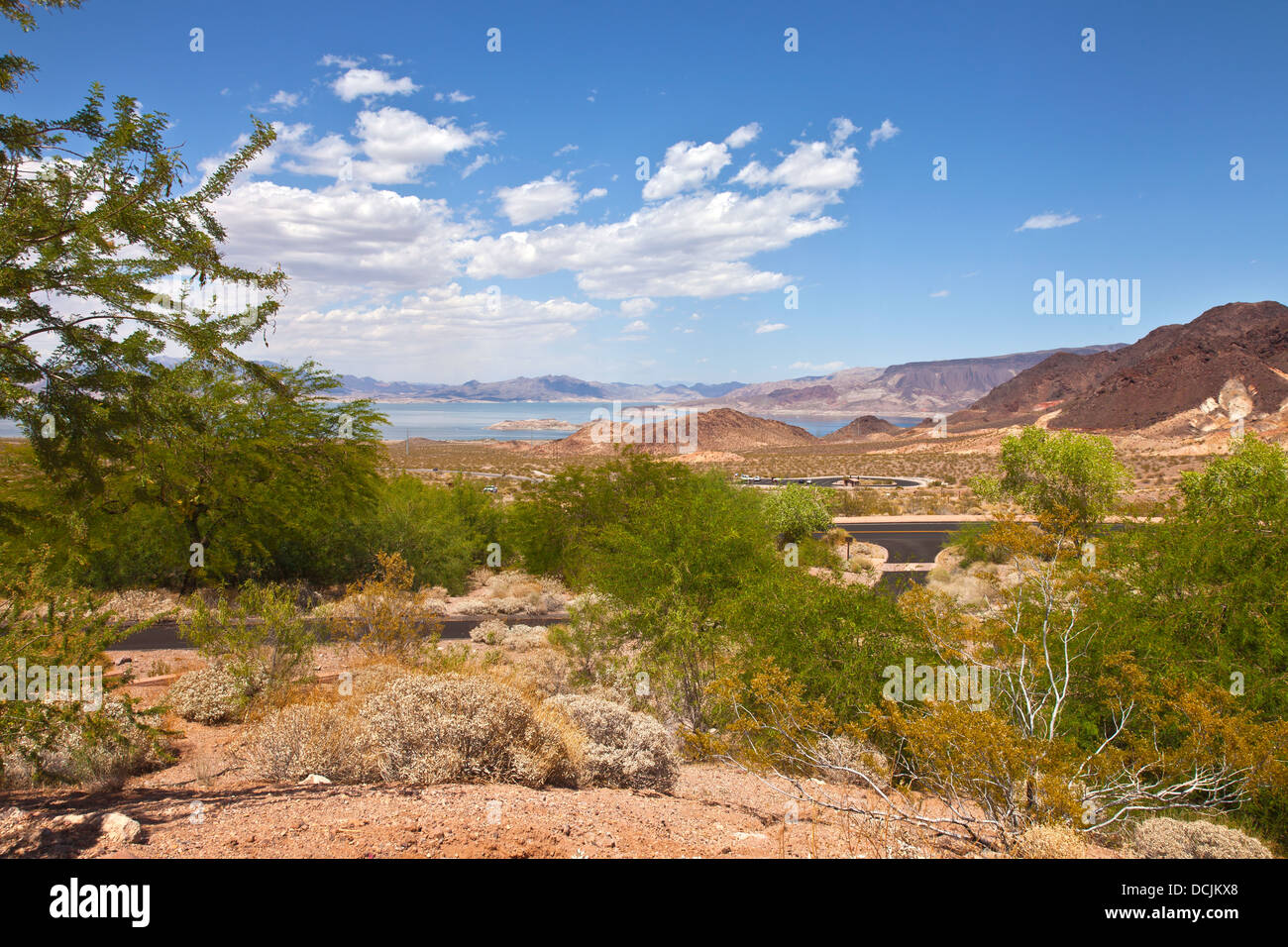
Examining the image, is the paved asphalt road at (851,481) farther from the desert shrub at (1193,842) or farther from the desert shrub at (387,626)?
the desert shrub at (1193,842)

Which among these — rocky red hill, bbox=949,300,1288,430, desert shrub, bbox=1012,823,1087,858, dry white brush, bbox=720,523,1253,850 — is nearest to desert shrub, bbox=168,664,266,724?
dry white brush, bbox=720,523,1253,850

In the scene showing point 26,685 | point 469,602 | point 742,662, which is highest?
point 26,685

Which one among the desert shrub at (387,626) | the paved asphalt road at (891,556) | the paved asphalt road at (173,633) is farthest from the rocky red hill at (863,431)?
the desert shrub at (387,626)

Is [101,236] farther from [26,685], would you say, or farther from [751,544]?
[751,544]

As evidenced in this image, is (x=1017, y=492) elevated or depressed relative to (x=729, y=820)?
elevated

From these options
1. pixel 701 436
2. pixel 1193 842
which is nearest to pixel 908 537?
pixel 1193 842

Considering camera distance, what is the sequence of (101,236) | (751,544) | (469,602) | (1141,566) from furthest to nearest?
(469,602) < (751,544) < (1141,566) < (101,236)
